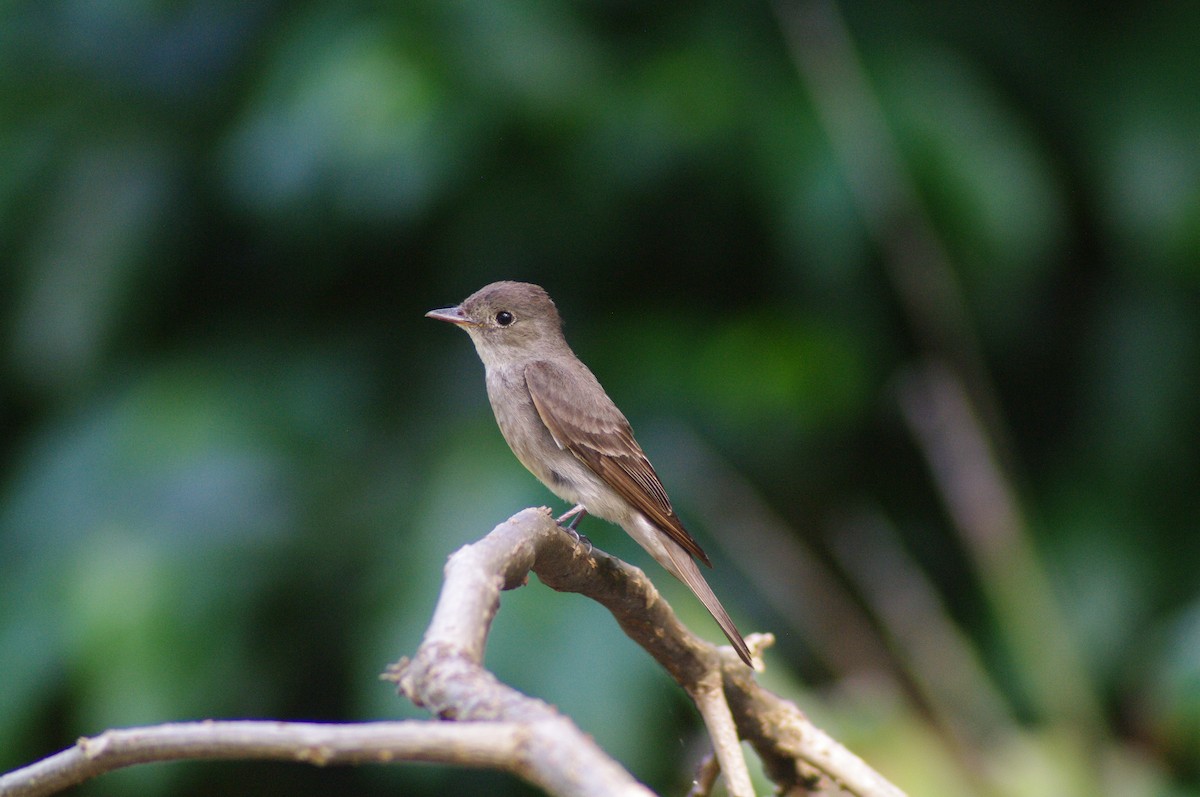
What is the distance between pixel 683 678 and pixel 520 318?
5.85ft

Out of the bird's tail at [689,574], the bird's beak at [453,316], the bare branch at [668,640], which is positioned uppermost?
the bird's beak at [453,316]

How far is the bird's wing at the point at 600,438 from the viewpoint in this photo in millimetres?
2943

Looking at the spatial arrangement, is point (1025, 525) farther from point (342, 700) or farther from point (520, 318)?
point (342, 700)

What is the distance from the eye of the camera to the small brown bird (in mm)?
2885

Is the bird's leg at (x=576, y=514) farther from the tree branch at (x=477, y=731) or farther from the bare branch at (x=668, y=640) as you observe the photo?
the tree branch at (x=477, y=731)

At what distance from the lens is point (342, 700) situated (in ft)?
12.5

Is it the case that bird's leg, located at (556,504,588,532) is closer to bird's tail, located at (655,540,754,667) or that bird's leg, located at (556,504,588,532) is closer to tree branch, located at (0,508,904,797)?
bird's tail, located at (655,540,754,667)

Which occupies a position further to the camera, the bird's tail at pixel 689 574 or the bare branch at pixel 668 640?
the bird's tail at pixel 689 574

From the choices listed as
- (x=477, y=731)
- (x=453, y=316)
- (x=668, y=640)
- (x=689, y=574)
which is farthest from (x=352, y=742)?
(x=453, y=316)

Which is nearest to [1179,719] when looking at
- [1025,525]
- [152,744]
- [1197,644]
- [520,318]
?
[1197,644]

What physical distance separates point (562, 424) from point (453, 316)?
17.6 inches

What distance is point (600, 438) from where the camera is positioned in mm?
3111

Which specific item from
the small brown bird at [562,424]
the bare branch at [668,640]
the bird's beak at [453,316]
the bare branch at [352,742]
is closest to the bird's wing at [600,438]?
the small brown bird at [562,424]

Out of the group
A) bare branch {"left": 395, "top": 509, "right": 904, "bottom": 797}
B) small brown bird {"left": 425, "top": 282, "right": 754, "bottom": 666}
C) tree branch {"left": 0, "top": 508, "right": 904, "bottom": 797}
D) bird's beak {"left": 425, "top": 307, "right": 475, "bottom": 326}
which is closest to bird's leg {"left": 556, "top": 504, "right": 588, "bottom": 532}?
small brown bird {"left": 425, "top": 282, "right": 754, "bottom": 666}
